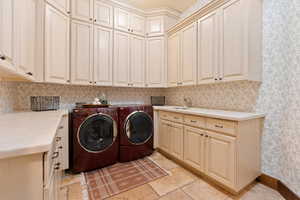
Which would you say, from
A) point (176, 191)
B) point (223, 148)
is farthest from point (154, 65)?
point (176, 191)

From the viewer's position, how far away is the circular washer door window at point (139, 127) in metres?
2.47

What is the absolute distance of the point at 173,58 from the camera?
2.91m

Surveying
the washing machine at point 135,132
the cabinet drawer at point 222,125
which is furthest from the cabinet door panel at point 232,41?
the washing machine at point 135,132

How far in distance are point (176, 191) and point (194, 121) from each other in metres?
0.92

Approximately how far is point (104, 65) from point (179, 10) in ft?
6.93

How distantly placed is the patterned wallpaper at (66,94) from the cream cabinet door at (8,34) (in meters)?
0.93

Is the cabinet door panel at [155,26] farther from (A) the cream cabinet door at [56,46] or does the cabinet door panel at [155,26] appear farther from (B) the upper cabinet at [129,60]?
(A) the cream cabinet door at [56,46]

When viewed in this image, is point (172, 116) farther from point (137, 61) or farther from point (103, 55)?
point (103, 55)

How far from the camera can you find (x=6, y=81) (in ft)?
6.10

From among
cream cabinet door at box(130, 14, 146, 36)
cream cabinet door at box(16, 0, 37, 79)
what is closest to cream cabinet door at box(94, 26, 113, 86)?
cream cabinet door at box(130, 14, 146, 36)

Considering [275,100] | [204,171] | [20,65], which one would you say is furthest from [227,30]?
[20,65]

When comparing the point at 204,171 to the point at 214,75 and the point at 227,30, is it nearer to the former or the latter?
the point at 214,75

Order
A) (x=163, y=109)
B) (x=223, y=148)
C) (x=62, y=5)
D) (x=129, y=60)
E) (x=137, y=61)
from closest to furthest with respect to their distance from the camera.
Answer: (x=223, y=148) < (x=62, y=5) < (x=163, y=109) < (x=129, y=60) < (x=137, y=61)

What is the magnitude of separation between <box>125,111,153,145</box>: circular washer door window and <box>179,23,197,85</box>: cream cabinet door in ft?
3.24
